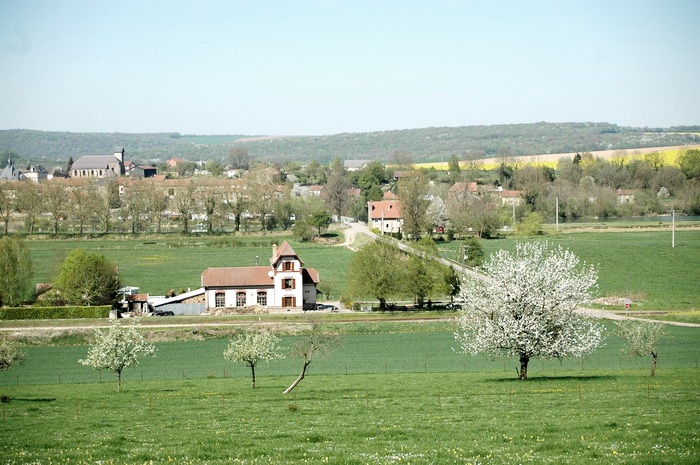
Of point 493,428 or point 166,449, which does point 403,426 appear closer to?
point 493,428

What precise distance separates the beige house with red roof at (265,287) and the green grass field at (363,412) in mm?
17848

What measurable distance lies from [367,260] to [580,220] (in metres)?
75.2

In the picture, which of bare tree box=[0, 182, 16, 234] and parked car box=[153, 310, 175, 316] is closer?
parked car box=[153, 310, 175, 316]

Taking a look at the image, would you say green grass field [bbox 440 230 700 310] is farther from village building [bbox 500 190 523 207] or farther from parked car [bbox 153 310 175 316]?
parked car [bbox 153 310 175 316]

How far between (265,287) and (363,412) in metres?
39.2

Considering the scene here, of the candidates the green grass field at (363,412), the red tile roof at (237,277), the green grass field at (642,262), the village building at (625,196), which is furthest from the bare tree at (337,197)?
the green grass field at (363,412)

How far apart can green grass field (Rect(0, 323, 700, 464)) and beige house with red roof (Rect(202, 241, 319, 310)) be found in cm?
1785

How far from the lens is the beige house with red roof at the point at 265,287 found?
6309 cm

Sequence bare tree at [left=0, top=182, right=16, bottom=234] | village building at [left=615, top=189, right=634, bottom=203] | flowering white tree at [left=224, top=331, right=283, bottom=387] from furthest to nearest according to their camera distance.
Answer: village building at [left=615, top=189, right=634, bottom=203] → bare tree at [left=0, top=182, right=16, bottom=234] → flowering white tree at [left=224, top=331, right=283, bottom=387]

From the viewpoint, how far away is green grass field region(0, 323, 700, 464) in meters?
18.2

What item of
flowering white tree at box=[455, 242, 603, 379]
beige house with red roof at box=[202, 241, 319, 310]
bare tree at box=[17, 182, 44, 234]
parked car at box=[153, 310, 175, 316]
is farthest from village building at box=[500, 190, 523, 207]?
flowering white tree at box=[455, 242, 603, 379]

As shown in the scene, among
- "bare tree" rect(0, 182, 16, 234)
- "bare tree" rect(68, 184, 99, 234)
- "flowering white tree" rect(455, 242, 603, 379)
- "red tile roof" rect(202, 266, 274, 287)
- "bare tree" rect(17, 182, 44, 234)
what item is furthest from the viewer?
"bare tree" rect(68, 184, 99, 234)

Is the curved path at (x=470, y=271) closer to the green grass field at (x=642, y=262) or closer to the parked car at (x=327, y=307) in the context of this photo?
the green grass field at (x=642, y=262)

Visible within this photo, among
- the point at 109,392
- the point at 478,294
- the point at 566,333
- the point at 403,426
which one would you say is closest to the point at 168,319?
the point at 109,392
